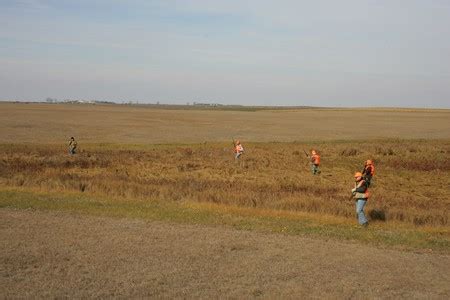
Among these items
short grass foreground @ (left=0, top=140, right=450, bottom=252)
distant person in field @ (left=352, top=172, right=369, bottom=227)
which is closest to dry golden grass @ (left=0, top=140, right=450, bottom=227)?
short grass foreground @ (left=0, top=140, right=450, bottom=252)

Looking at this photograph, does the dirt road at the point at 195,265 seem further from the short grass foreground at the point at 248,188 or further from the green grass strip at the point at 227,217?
the short grass foreground at the point at 248,188

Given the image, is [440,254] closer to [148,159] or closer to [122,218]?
[122,218]

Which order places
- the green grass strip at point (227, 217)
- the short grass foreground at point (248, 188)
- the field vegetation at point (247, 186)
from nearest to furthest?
1. the green grass strip at point (227, 217)
2. the short grass foreground at point (248, 188)
3. the field vegetation at point (247, 186)

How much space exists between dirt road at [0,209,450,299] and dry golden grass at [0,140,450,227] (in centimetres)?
469

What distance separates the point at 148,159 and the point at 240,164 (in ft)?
19.9

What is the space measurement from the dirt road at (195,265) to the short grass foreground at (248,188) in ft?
5.11

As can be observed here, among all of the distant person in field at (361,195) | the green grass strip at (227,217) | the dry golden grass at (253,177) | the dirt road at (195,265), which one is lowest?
the dry golden grass at (253,177)

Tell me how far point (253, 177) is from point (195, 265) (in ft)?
54.8

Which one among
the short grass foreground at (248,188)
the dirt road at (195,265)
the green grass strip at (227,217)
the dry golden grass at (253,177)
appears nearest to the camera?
the dirt road at (195,265)

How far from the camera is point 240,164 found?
3073 centimetres

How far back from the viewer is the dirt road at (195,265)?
861 centimetres

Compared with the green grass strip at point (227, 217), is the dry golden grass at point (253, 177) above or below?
below

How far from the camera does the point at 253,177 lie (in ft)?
87.3

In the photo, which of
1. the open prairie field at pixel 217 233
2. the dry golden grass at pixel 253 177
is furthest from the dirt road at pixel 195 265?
the dry golden grass at pixel 253 177
